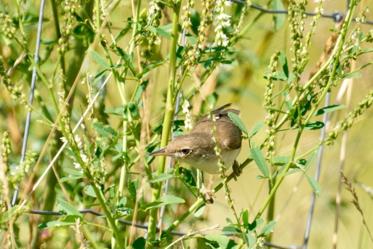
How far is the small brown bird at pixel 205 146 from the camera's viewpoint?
261 centimetres

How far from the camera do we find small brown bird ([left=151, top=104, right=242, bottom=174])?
2.61 meters

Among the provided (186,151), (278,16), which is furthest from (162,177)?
(278,16)

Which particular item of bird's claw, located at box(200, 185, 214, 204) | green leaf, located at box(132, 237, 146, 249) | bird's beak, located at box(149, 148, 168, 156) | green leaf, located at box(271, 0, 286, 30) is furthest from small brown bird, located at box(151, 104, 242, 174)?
green leaf, located at box(271, 0, 286, 30)

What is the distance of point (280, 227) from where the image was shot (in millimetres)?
3979

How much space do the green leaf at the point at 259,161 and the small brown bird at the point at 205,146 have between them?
0.16 m

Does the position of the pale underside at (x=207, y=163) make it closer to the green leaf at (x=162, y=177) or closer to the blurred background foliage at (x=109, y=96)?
the blurred background foliage at (x=109, y=96)

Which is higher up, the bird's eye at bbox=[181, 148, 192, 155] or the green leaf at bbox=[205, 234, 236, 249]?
the bird's eye at bbox=[181, 148, 192, 155]

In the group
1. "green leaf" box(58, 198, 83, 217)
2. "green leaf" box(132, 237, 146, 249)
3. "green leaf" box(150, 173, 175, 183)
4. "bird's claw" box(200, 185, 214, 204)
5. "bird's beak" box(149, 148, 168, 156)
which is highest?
"bird's beak" box(149, 148, 168, 156)

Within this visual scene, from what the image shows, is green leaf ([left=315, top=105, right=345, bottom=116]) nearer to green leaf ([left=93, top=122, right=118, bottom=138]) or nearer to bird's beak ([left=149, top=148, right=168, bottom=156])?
bird's beak ([left=149, top=148, right=168, bottom=156])

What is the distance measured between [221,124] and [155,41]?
587 mm

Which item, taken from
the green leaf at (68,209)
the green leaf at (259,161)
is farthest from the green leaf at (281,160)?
the green leaf at (68,209)

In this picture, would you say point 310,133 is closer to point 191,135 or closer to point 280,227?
point 280,227

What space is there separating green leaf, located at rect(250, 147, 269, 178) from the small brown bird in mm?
163

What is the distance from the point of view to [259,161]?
239 cm
